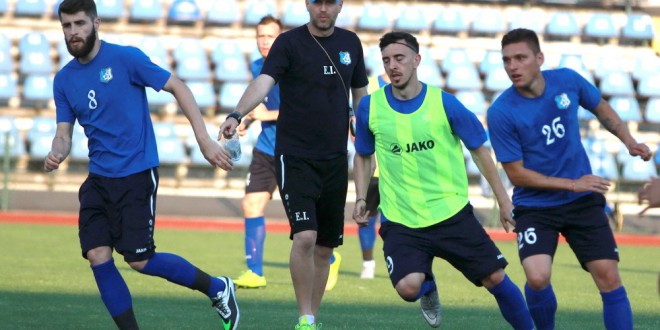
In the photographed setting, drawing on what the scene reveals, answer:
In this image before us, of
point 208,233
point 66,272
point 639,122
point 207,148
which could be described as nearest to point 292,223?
point 207,148

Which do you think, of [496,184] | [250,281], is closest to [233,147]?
[496,184]

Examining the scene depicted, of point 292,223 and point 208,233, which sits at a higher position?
point 292,223

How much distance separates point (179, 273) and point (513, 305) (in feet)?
6.86

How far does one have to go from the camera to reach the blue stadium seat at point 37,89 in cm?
2184

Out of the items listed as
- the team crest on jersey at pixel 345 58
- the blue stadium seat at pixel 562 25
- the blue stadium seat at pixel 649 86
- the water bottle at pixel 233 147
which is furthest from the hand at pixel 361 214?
the blue stadium seat at pixel 562 25

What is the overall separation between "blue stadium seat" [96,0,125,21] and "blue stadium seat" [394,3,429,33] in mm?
5329

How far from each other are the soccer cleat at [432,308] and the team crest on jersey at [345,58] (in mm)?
1641

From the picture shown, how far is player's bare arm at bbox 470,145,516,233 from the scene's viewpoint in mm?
7133

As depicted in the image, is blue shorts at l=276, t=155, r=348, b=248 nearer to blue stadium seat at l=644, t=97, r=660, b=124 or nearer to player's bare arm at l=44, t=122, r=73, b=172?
player's bare arm at l=44, t=122, r=73, b=172

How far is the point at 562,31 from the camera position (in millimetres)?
24062

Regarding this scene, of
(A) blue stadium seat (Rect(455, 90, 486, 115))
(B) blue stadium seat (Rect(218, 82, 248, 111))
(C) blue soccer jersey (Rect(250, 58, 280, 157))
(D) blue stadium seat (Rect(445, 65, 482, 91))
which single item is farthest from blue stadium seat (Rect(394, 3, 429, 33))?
(C) blue soccer jersey (Rect(250, 58, 280, 157))

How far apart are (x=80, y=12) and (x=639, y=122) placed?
58.2 feet

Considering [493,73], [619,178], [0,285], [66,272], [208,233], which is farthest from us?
[493,73]

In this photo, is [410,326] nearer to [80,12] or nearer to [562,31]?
[80,12]
